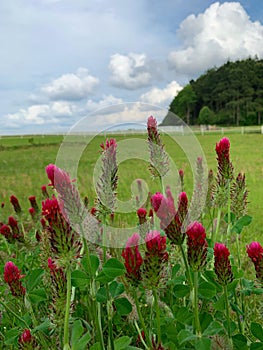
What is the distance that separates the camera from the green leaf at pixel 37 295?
1662mm

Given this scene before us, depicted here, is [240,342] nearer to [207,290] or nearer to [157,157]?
[207,290]

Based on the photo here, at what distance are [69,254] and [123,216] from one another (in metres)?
3.86

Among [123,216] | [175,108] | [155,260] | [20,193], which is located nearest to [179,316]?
[155,260]

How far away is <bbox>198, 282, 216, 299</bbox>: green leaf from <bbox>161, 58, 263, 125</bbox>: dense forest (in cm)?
6630

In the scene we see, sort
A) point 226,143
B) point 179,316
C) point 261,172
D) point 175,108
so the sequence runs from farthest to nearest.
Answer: point 175,108, point 261,172, point 226,143, point 179,316

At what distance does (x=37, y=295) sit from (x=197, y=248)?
A: 31.1 inches

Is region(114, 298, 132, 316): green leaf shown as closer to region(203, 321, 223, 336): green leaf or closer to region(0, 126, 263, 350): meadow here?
region(0, 126, 263, 350): meadow

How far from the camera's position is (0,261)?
3.01 metres

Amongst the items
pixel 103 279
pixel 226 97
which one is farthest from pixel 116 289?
pixel 226 97

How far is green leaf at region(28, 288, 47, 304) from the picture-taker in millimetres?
1662

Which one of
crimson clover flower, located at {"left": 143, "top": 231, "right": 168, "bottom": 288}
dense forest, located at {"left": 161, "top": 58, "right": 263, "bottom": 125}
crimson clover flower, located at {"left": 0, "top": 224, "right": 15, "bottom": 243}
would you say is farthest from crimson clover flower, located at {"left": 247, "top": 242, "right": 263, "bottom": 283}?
dense forest, located at {"left": 161, "top": 58, "right": 263, "bottom": 125}

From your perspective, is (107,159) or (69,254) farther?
(107,159)

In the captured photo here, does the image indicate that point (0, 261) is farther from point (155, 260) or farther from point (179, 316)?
point (155, 260)

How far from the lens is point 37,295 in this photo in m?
1.67
